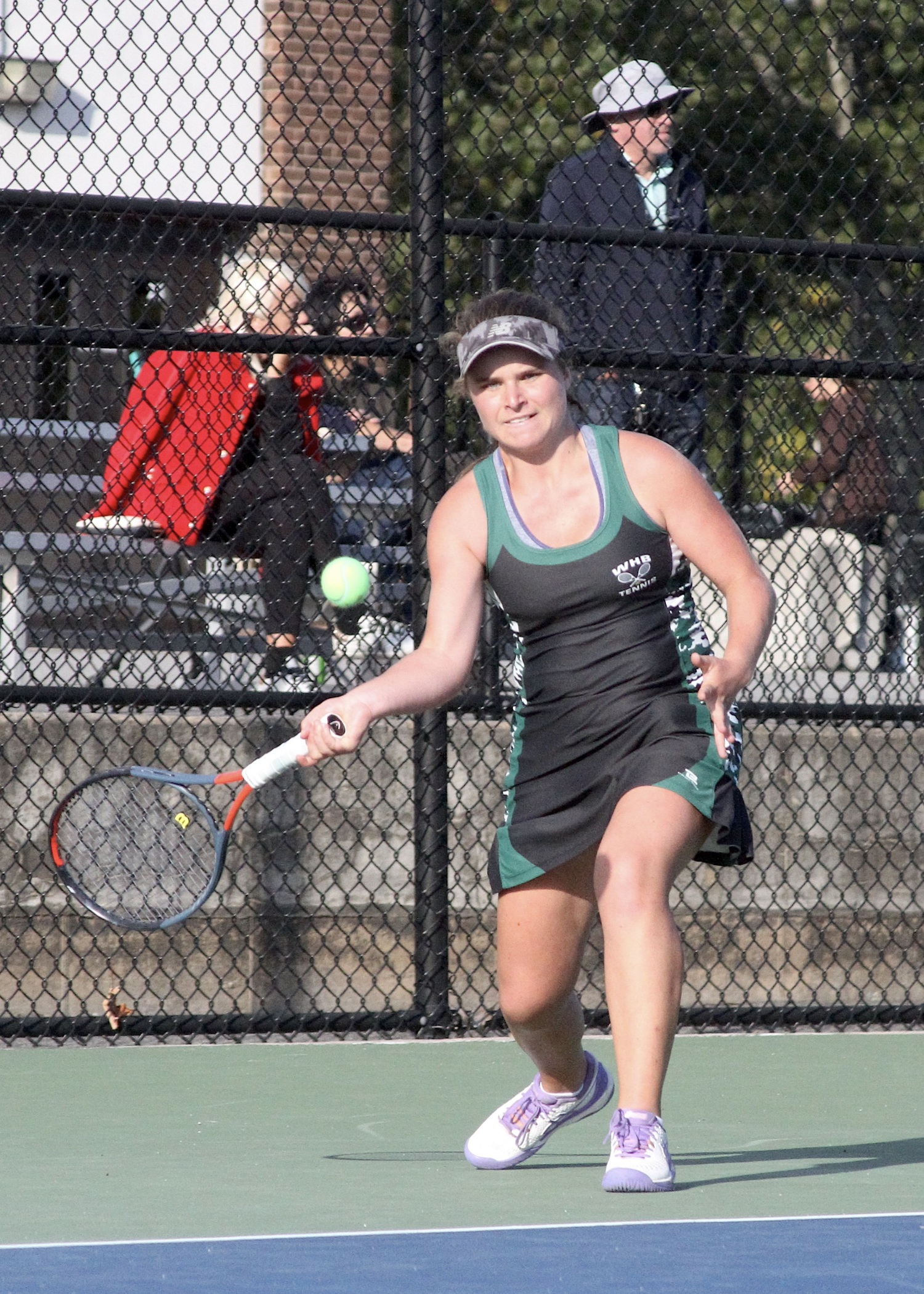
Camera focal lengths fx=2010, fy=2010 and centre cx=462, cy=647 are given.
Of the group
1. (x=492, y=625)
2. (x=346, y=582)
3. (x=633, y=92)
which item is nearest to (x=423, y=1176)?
(x=492, y=625)

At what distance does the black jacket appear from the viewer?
5.83 meters

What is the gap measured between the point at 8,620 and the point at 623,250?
2.13 metres

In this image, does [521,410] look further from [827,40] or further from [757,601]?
[827,40]

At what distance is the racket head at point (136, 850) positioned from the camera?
4562 millimetres

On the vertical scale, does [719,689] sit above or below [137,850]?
above

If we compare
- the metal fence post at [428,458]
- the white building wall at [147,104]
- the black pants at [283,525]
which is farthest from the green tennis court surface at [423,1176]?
the white building wall at [147,104]

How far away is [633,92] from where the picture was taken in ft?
20.6

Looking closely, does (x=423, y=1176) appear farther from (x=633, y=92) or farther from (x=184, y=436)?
(x=633, y=92)

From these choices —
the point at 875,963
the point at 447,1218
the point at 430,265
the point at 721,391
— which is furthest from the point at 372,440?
the point at 447,1218

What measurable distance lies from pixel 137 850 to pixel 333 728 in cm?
146

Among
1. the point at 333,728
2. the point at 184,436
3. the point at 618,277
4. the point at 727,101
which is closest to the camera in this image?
the point at 333,728

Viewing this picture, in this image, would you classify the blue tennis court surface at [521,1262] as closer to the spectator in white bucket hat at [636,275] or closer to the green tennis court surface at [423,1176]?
the green tennis court surface at [423,1176]

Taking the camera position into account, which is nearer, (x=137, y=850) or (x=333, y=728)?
(x=333, y=728)

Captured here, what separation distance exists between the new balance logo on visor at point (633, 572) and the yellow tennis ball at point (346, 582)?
2.36 metres
